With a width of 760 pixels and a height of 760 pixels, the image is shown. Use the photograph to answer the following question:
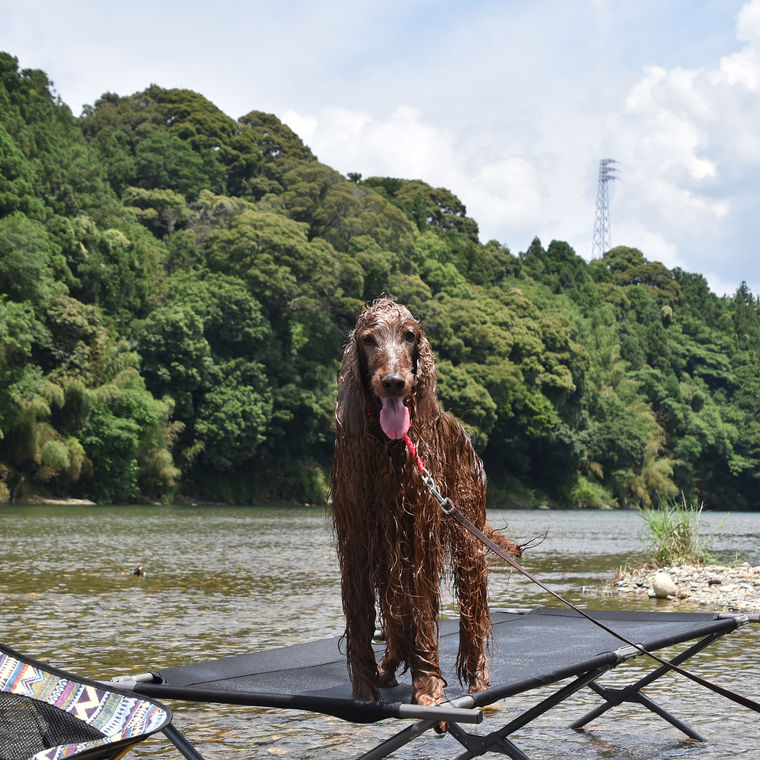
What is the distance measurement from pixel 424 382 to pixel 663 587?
33.4 ft

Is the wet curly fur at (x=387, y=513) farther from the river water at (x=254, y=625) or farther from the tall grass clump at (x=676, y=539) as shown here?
the tall grass clump at (x=676, y=539)

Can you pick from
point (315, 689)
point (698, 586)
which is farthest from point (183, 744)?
point (698, 586)

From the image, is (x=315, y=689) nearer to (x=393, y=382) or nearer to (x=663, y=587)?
(x=393, y=382)

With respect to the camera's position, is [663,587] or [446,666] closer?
[446,666]

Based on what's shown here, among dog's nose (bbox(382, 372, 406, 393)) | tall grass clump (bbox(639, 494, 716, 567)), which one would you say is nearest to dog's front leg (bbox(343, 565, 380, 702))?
dog's nose (bbox(382, 372, 406, 393))

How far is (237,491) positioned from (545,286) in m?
57.0

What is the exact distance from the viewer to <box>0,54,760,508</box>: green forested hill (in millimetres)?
46281

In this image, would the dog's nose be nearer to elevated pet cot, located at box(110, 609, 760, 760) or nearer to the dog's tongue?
the dog's tongue

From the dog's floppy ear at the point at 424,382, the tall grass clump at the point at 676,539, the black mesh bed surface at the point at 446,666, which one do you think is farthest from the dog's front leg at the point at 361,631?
the tall grass clump at the point at 676,539

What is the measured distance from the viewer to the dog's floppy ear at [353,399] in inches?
161

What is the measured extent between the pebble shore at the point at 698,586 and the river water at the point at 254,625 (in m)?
0.42

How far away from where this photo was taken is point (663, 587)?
13.3 m

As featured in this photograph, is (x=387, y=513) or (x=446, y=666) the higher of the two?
(x=387, y=513)

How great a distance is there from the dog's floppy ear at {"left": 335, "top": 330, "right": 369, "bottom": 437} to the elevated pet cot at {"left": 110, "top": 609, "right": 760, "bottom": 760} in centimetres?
109
